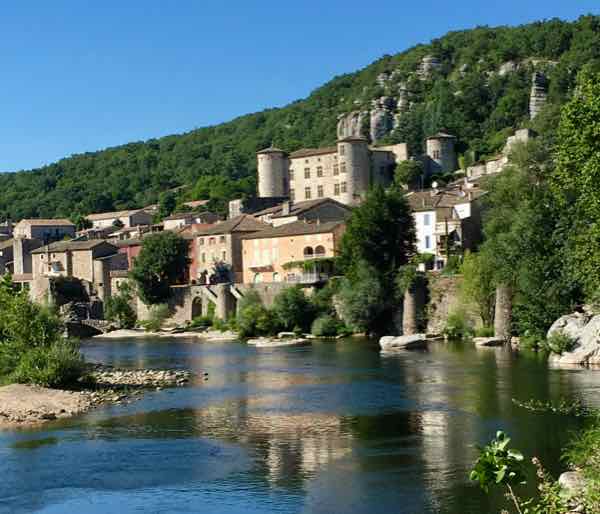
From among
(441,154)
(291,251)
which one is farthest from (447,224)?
(441,154)

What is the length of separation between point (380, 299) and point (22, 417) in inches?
963

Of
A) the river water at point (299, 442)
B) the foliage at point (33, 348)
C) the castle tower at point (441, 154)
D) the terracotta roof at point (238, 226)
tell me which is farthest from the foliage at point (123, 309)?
the castle tower at point (441, 154)

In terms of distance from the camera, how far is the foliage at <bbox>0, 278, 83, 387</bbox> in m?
30.5

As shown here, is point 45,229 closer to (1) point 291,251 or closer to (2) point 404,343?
(1) point 291,251

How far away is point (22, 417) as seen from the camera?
84.1 feet

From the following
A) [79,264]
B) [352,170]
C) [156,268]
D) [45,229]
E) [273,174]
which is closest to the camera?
[156,268]

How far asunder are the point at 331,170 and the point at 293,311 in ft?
101

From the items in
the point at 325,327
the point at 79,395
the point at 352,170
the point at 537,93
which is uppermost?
the point at 537,93

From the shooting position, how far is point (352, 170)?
78.3 metres

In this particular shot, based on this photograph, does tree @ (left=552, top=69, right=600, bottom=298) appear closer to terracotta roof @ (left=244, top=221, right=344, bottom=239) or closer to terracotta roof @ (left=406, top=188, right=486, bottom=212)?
terracotta roof @ (left=406, top=188, right=486, bottom=212)

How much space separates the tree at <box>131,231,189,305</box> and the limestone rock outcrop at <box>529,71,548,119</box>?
51923 mm

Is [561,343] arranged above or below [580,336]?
below

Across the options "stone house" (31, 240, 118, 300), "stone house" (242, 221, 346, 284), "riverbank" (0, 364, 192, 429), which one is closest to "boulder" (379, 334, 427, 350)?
"riverbank" (0, 364, 192, 429)

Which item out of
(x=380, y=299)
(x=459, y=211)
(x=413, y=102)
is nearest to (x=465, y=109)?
(x=413, y=102)
